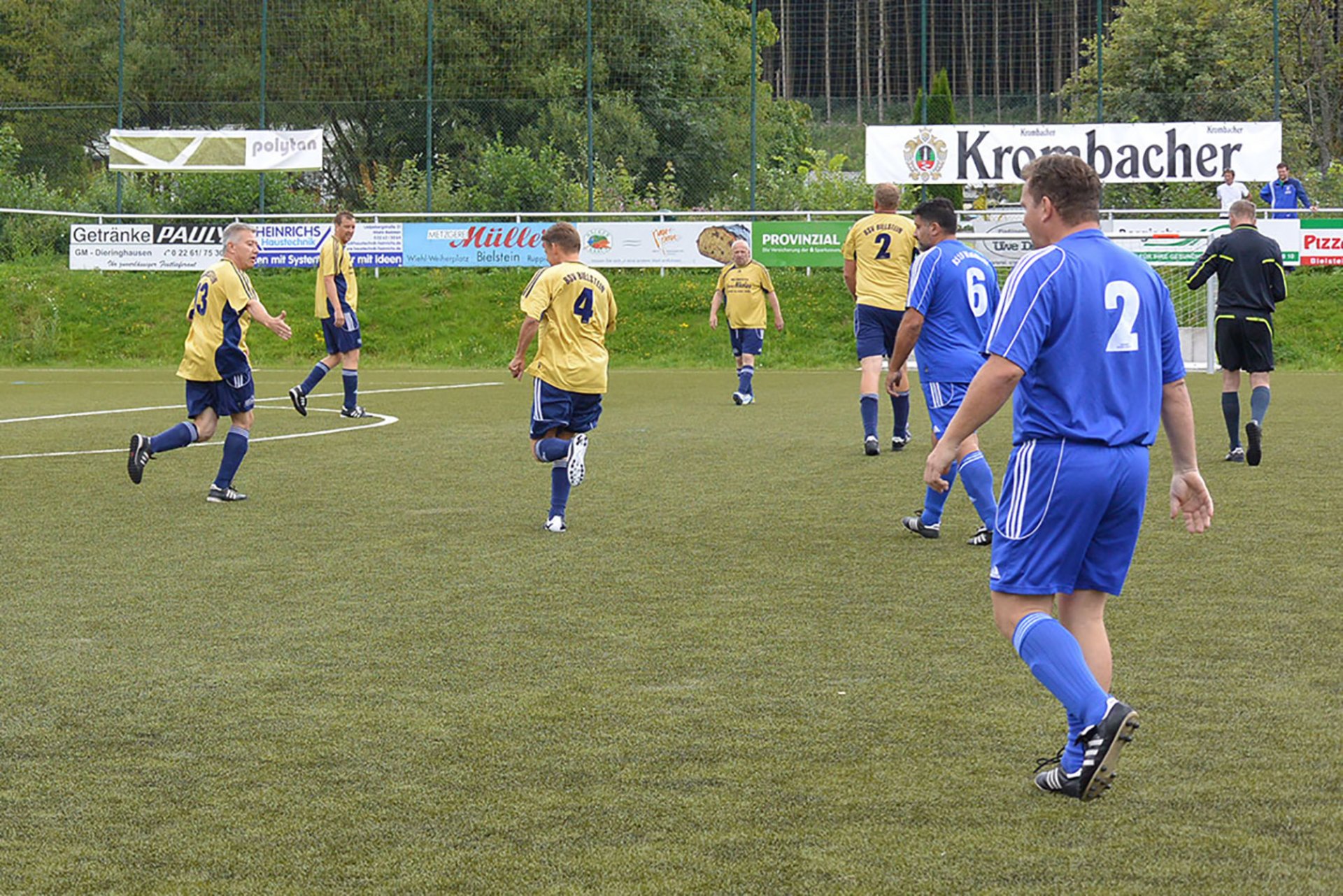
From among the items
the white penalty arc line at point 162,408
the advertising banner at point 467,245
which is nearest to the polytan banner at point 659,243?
the advertising banner at point 467,245

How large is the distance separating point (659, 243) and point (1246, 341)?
17.7m

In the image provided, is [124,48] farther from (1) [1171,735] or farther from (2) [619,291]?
(1) [1171,735]

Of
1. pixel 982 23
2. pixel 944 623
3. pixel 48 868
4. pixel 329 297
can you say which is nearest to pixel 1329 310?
pixel 982 23

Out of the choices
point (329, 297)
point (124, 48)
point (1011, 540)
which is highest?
point (124, 48)

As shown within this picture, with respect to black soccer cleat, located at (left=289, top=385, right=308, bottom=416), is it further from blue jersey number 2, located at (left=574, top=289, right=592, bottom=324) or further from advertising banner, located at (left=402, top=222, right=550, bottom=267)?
advertising banner, located at (left=402, top=222, right=550, bottom=267)

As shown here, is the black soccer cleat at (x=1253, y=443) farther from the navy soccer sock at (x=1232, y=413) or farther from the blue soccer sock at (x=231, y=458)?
the blue soccer sock at (x=231, y=458)

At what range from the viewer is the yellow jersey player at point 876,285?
13.1m

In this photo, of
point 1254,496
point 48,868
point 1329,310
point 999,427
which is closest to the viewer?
point 48,868

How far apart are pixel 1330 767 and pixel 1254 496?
612cm

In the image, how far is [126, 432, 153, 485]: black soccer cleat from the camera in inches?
425

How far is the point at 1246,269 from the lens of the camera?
40.3 feet

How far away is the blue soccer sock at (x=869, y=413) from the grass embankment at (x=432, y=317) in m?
14.9

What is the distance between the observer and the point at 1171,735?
4.91m

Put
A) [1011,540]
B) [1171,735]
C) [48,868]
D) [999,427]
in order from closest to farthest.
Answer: [48,868] < [1011,540] < [1171,735] < [999,427]
